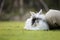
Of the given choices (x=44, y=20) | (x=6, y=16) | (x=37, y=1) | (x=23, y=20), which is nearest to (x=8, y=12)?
(x=6, y=16)

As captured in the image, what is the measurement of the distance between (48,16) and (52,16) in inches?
2.3

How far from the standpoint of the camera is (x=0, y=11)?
3.36m

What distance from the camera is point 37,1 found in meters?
3.28

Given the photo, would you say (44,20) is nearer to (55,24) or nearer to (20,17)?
(55,24)

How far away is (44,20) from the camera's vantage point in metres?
2.58

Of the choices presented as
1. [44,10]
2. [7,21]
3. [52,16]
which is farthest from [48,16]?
[7,21]

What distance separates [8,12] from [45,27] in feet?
3.27

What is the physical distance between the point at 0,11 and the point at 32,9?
0.56 m

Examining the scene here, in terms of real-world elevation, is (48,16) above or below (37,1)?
below

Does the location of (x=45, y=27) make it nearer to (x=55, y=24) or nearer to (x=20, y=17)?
(x=55, y=24)

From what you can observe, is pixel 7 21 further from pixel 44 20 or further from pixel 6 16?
pixel 44 20

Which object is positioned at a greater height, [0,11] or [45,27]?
[0,11]

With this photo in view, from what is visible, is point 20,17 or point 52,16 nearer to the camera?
point 52,16

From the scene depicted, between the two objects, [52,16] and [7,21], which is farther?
[7,21]
